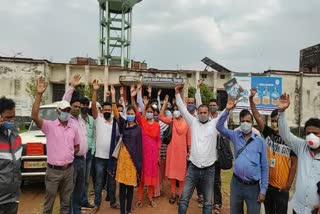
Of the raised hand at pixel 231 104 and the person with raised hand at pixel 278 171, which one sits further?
the raised hand at pixel 231 104

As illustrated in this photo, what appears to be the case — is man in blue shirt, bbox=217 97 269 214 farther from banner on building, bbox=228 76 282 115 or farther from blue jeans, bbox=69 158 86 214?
banner on building, bbox=228 76 282 115

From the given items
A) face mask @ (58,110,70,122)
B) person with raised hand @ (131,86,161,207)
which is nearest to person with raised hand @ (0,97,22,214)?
face mask @ (58,110,70,122)

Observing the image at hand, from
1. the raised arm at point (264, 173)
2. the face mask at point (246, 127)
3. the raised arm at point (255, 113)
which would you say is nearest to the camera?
the raised arm at point (264, 173)

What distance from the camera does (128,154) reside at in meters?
6.28

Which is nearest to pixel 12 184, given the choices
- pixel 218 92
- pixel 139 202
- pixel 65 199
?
pixel 65 199

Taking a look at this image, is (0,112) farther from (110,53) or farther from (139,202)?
(110,53)

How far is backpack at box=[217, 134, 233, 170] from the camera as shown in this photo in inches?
243

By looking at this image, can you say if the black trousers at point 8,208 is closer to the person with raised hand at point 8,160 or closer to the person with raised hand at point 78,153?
the person with raised hand at point 8,160

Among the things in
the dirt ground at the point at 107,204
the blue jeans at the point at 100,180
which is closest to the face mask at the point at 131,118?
the blue jeans at the point at 100,180

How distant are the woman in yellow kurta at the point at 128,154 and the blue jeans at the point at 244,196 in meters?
1.94

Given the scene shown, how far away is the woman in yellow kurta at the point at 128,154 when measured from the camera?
6188 millimetres

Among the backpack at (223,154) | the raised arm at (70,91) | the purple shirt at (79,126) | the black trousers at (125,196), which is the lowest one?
the black trousers at (125,196)

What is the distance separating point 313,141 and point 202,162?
1.98 metres

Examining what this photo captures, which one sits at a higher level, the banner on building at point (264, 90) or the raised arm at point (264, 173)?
the banner on building at point (264, 90)
